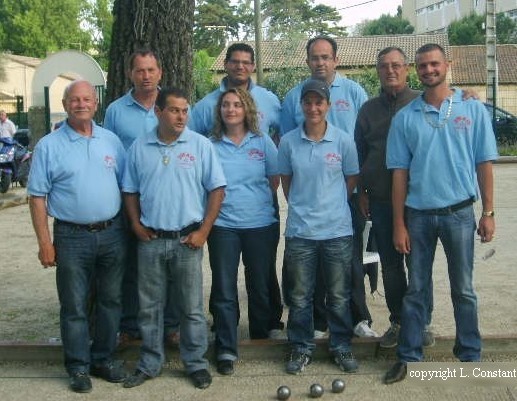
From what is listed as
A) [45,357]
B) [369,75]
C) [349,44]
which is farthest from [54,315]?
[349,44]

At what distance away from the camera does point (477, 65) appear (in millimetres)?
50062

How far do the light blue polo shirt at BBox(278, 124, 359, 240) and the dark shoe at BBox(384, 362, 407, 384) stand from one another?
0.94m

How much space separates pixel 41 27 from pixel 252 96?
214 ft

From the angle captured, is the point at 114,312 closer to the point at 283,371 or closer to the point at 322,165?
the point at 283,371

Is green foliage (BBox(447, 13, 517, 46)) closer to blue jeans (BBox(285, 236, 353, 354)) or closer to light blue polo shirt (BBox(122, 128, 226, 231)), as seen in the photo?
blue jeans (BBox(285, 236, 353, 354))

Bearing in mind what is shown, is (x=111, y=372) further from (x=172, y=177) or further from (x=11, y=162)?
(x=11, y=162)

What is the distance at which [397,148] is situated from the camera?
4.91m

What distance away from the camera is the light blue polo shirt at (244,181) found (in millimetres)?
5117

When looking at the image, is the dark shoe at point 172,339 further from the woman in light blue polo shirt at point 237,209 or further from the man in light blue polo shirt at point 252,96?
the man in light blue polo shirt at point 252,96

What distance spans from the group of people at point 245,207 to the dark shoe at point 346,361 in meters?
0.01

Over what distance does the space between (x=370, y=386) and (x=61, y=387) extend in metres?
2.03

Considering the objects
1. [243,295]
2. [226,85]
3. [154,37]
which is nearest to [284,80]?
[243,295]

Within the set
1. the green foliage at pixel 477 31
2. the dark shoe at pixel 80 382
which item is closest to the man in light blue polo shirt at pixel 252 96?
the dark shoe at pixel 80 382

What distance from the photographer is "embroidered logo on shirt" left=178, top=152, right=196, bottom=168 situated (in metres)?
4.84
